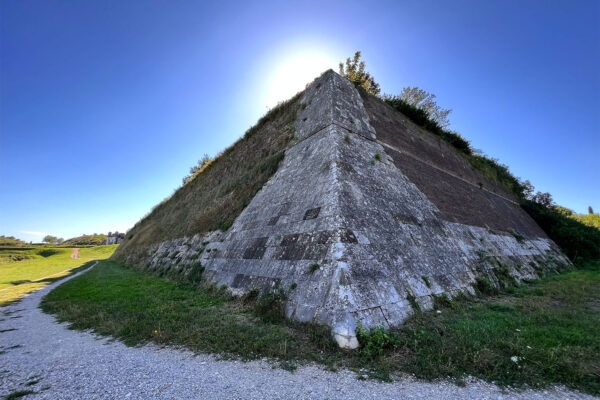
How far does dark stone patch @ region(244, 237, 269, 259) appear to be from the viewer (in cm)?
705

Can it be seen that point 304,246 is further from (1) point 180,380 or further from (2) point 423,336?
(1) point 180,380

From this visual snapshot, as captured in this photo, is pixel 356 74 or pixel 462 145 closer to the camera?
pixel 356 74

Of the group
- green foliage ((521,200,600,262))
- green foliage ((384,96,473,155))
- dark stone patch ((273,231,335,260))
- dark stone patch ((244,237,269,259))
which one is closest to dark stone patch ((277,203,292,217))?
dark stone patch ((244,237,269,259))

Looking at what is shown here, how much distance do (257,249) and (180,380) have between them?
4269 millimetres

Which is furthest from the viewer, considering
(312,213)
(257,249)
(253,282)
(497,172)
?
(497,172)

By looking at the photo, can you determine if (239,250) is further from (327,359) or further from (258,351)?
(327,359)

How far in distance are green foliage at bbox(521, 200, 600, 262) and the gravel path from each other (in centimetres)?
1994

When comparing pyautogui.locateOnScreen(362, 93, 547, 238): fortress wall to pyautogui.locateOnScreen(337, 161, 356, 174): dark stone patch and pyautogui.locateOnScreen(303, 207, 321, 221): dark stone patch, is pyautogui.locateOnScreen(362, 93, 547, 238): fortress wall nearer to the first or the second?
pyautogui.locateOnScreen(337, 161, 356, 174): dark stone patch

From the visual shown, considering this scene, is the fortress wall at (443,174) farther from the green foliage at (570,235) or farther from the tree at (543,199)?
the tree at (543,199)

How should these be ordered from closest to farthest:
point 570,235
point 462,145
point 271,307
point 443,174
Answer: point 271,307, point 443,174, point 570,235, point 462,145

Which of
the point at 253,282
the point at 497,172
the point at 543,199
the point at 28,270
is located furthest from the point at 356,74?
the point at 28,270

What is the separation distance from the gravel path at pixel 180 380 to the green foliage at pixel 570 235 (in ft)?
65.4

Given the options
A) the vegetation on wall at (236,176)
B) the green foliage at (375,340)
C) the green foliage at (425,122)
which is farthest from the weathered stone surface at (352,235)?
the green foliage at (425,122)

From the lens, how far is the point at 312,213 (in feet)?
21.4
